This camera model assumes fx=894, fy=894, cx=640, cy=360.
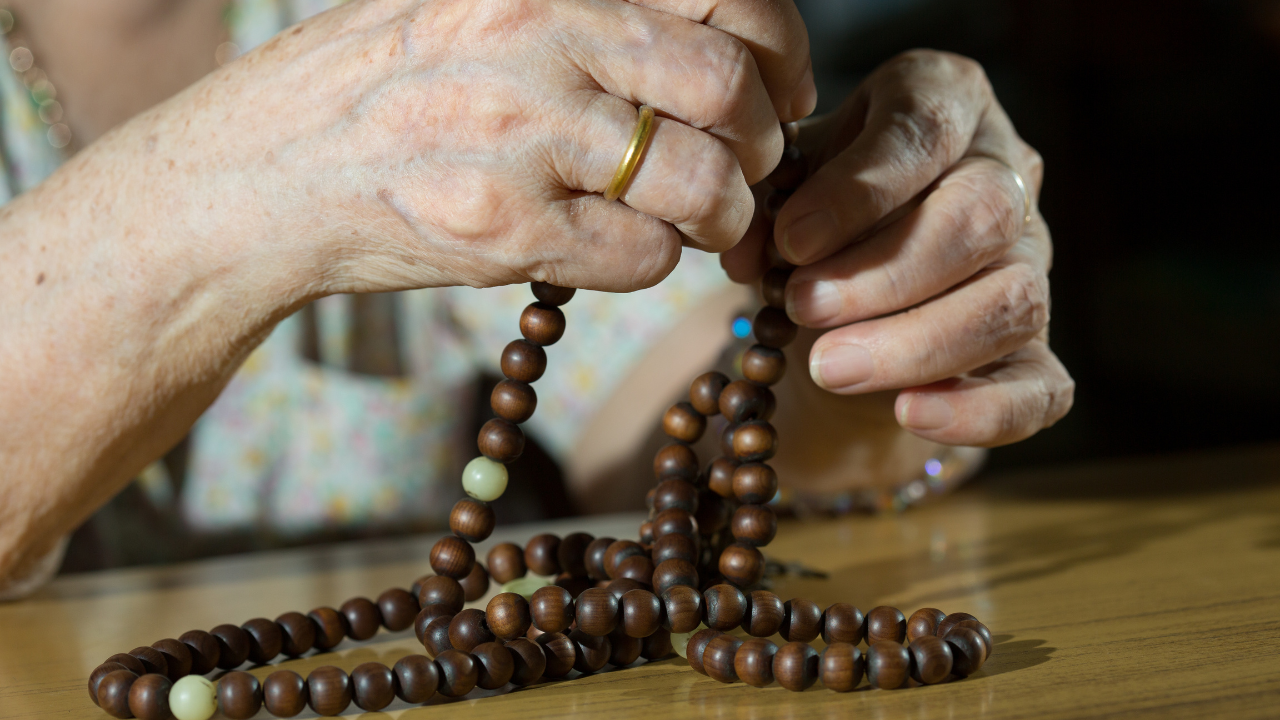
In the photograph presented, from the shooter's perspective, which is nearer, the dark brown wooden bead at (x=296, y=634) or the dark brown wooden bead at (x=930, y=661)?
the dark brown wooden bead at (x=930, y=661)

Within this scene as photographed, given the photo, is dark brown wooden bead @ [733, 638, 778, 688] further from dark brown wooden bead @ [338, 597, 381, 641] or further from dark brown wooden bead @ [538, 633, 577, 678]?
dark brown wooden bead @ [338, 597, 381, 641]

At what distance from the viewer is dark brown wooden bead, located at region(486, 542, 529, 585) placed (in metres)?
0.69

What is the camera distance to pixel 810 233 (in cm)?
62

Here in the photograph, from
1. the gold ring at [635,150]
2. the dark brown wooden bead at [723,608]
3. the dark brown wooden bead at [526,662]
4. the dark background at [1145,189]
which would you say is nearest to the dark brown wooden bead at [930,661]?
the dark brown wooden bead at [723,608]

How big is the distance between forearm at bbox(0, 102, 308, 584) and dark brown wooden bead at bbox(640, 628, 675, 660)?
14.1 inches

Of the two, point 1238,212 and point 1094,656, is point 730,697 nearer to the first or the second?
point 1094,656

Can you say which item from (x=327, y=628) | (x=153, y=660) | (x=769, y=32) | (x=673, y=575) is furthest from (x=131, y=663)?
(x=769, y=32)

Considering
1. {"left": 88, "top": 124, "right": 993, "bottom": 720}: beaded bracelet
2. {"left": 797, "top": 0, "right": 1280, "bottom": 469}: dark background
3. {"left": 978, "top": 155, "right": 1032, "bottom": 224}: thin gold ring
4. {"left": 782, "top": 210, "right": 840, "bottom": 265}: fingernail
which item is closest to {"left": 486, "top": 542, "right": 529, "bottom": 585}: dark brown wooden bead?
{"left": 88, "top": 124, "right": 993, "bottom": 720}: beaded bracelet

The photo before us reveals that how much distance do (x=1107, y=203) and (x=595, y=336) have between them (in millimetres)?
1589

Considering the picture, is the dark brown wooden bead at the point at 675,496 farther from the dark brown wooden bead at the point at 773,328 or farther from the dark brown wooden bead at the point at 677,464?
the dark brown wooden bead at the point at 773,328

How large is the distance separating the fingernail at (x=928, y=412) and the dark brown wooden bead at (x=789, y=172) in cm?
19

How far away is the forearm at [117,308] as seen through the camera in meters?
0.66

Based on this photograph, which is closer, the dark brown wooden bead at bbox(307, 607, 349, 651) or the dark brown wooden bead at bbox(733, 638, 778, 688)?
the dark brown wooden bead at bbox(733, 638, 778, 688)

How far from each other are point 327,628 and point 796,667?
1.10 feet
